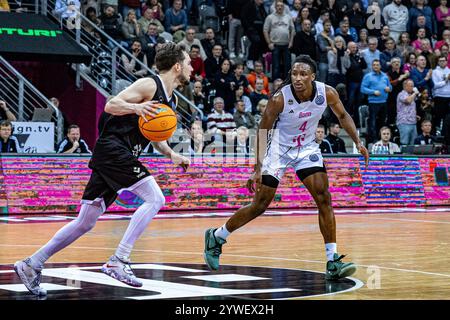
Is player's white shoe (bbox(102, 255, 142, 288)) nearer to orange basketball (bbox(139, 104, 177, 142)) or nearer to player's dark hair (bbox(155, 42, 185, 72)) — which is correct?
orange basketball (bbox(139, 104, 177, 142))

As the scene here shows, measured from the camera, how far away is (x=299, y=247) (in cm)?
1423

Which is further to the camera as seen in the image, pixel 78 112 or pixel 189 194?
pixel 78 112

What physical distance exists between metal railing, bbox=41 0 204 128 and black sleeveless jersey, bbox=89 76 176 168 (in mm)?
14159

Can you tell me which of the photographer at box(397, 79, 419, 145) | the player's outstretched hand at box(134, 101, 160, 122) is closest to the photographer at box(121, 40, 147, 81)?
the photographer at box(397, 79, 419, 145)

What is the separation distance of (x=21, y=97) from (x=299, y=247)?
10329 millimetres

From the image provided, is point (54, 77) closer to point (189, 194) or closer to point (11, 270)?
point (189, 194)

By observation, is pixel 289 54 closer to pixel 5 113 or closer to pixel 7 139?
pixel 5 113

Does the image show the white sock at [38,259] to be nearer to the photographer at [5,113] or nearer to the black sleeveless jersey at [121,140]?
the black sleeveless jersey at [121,140]

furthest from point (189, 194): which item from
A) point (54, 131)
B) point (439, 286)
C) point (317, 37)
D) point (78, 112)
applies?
point (439, 286)

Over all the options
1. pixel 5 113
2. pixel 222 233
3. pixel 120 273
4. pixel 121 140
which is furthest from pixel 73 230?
pixel 5 113

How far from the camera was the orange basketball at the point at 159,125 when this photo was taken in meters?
9.55

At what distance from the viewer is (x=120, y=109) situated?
9.52 m
